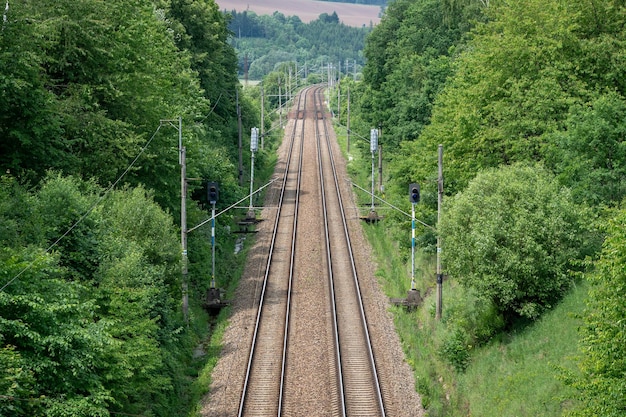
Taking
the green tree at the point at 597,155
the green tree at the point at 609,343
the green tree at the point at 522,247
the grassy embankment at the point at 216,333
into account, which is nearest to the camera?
the green tree at the point at 609,343

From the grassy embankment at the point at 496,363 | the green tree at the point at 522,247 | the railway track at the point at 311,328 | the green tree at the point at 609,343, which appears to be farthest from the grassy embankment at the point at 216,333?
the green tree at the point at 609,343

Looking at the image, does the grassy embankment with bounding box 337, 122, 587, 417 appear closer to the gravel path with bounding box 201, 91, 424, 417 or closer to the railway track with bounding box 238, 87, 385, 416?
the gravel path with bounding box 201, 91, 424, 417

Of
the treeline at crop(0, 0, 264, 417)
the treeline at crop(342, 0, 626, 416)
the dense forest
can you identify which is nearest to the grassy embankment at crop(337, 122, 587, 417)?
the dense forest

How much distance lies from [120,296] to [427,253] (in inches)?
796

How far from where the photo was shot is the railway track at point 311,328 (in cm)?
2664

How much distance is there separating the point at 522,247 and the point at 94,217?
14.5 meters

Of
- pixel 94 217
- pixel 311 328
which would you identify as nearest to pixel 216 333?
pixel 311 328

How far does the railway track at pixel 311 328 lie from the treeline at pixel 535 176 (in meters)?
3.76

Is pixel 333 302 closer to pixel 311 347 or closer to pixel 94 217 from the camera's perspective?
pixel 311 347

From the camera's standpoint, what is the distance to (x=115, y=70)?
Result: 38.0m

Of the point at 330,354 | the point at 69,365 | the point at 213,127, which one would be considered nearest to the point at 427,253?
the point at 330,354

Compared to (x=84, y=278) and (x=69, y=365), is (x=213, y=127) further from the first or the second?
(x=69, y=365)

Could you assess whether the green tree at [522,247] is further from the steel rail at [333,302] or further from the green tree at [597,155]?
the steel rail at [333,302]

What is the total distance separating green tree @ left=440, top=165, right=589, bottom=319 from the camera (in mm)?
27000
